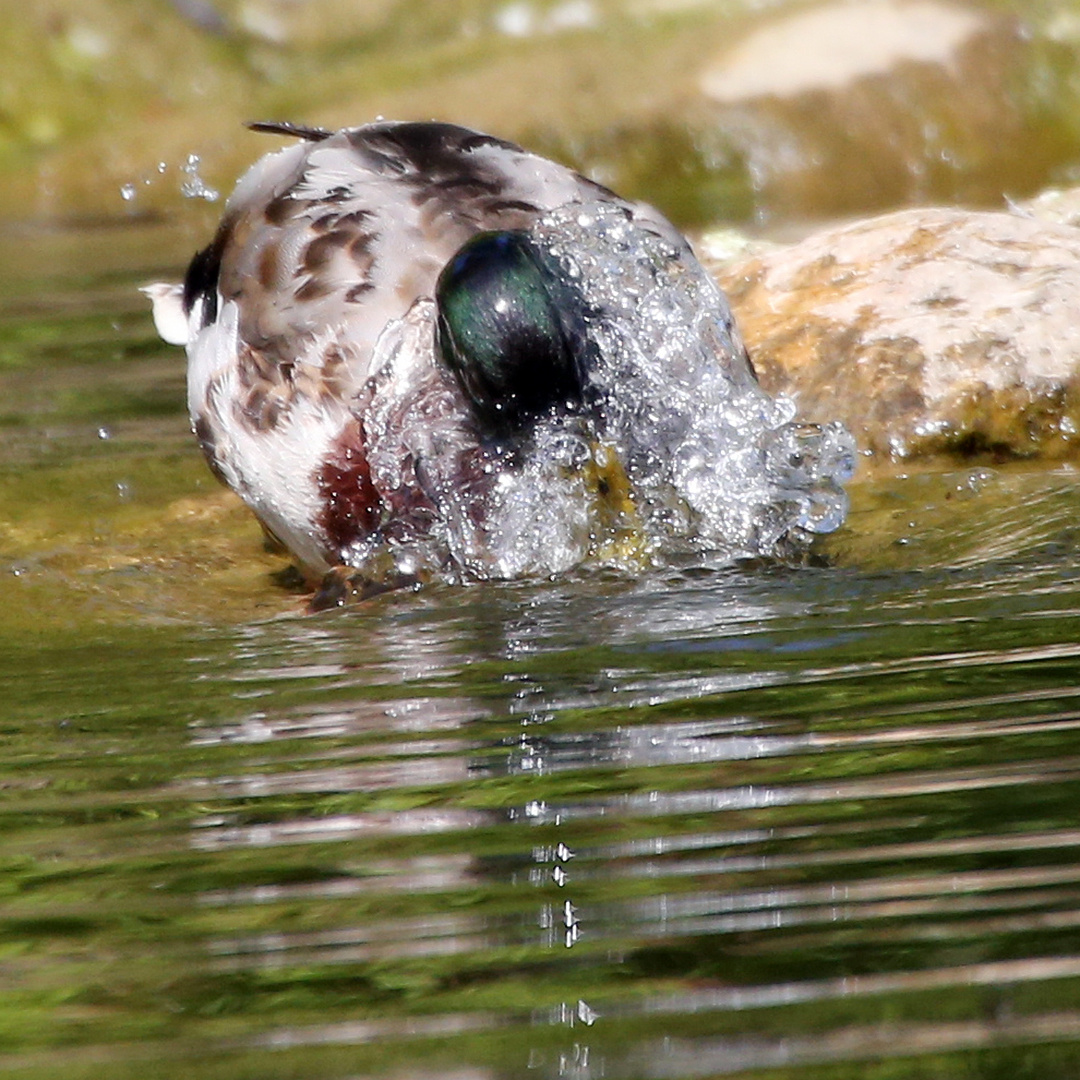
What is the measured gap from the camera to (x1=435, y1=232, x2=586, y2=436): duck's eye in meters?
5.05

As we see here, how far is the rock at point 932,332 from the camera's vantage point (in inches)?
248

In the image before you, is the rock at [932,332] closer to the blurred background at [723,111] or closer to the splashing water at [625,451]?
the splashing water at [625,451]

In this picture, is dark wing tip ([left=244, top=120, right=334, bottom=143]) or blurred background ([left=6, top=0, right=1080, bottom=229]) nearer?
dark wing tip ([left=244, top=120, right=334, bottom=143])

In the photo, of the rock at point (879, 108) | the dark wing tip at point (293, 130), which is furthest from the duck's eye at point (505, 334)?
the rock at point (879, 108)

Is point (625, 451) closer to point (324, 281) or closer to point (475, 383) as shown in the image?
point (475, 383)

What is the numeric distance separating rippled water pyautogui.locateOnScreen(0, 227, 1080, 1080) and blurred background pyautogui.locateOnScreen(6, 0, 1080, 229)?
27.9ft

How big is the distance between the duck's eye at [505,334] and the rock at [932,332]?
1.55 meters

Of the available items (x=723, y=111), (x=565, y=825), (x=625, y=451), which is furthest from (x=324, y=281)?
(x=723, y=111)

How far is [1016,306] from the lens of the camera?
644 centimetres

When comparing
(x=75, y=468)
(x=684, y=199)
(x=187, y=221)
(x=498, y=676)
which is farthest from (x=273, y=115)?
(x=498, y=676)

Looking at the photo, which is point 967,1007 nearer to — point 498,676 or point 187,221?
point 498,676

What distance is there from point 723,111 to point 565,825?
11.5m

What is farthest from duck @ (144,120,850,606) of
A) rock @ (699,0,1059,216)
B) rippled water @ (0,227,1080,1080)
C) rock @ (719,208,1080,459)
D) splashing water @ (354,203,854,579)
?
rock @ (699,0,1059,216)

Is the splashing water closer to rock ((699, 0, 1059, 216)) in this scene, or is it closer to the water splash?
rock ((699, 0, 1059, 216))
